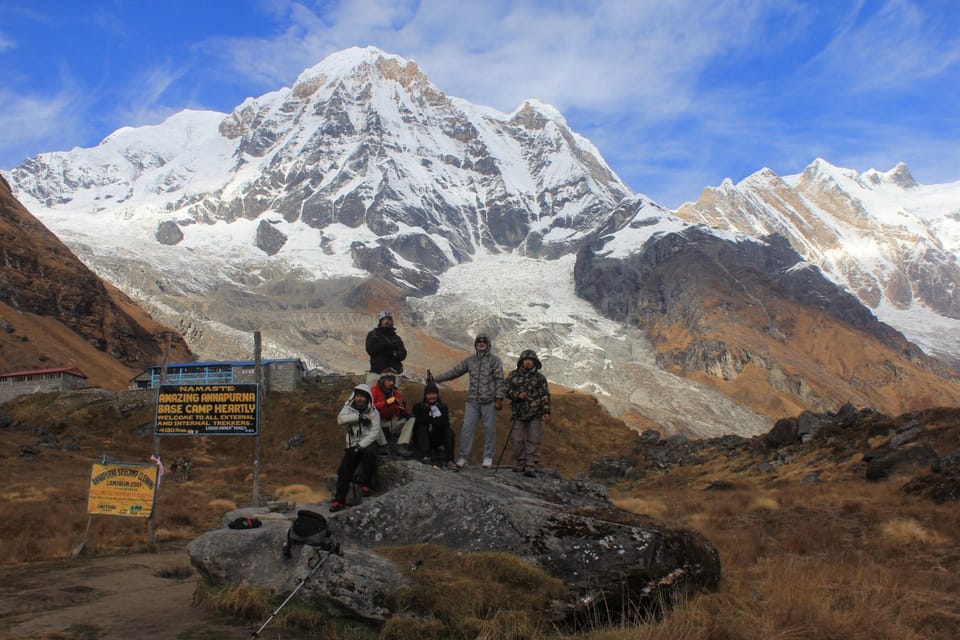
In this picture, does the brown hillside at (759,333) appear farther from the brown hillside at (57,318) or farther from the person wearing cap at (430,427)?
the person wearing cap at (430,427)

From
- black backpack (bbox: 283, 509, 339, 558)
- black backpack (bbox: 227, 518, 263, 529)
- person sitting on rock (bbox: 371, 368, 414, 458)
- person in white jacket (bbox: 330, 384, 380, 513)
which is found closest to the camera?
black backpack (bbox: 283, 509, 339, 558)

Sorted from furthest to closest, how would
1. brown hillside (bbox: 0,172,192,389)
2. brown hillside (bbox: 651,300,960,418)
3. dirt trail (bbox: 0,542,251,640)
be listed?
brown hillside (bbox: 651,300,960,418) < brown hillside (bbox: 0,172,192,389) < dirt trail (bbox: 0,542,251,640)

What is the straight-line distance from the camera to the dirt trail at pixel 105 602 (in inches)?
270

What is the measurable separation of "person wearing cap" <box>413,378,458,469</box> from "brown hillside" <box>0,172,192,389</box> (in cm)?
6482

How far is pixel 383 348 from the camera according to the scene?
40.7ft

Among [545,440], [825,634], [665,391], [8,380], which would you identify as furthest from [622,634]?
[665,391]

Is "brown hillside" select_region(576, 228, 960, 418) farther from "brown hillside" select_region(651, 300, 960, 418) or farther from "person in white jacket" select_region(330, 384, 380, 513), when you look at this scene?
"person in white jacket" select_region(330, 384, 380, 513)

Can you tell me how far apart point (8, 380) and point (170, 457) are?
25.2 m

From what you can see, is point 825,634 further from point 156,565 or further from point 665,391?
point 665,391

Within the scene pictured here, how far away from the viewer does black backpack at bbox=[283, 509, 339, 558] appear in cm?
725

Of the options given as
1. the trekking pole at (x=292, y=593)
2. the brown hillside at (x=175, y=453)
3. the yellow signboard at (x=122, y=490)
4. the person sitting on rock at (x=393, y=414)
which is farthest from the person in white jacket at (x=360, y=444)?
the brown hillside at (x=175, y=453)

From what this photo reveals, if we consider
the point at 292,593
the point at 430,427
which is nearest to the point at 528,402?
the point at 430,427

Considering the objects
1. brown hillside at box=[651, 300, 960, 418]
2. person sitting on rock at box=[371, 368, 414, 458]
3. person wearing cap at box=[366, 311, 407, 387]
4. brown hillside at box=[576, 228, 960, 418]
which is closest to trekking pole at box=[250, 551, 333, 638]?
person sitting on rock at box=[371, 368, 414, 458]

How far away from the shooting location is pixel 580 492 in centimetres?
1139
